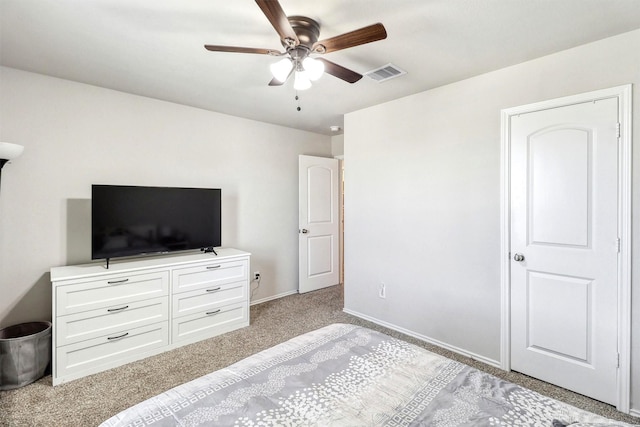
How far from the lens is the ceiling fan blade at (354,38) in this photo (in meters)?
1.49

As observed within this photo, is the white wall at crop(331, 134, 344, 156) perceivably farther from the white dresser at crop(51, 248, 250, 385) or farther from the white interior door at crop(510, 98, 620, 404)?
the white interior door at crop(510, 98, 620, 404)

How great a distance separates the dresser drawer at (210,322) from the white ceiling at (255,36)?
2226mm

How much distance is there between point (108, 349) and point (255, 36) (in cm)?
269

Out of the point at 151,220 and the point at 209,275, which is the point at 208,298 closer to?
the point at 209,275

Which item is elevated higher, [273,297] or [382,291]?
[382,291]

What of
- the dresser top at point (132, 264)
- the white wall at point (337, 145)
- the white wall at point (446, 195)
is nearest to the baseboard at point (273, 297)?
the dresser top at point (132, 264)

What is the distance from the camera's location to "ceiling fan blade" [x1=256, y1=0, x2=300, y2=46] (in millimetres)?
1306

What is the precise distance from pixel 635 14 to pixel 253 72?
8.22 feet

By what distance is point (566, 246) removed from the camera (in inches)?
86.7

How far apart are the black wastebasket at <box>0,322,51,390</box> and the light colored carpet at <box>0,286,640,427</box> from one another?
0.07 metres

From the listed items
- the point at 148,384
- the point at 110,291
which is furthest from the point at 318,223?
the point at 148,384

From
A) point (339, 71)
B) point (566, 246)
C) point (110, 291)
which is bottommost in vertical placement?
point (110, 291)

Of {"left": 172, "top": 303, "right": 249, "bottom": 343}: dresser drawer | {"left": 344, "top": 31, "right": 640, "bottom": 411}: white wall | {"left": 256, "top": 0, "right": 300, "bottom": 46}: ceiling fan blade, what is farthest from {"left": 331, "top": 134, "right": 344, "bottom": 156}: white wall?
{"left": 256, "top": 0, "right": 300, "bottom": 46}: ceiling fan blade

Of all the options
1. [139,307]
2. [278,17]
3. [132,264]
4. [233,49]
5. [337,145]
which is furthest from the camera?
[337,145]
